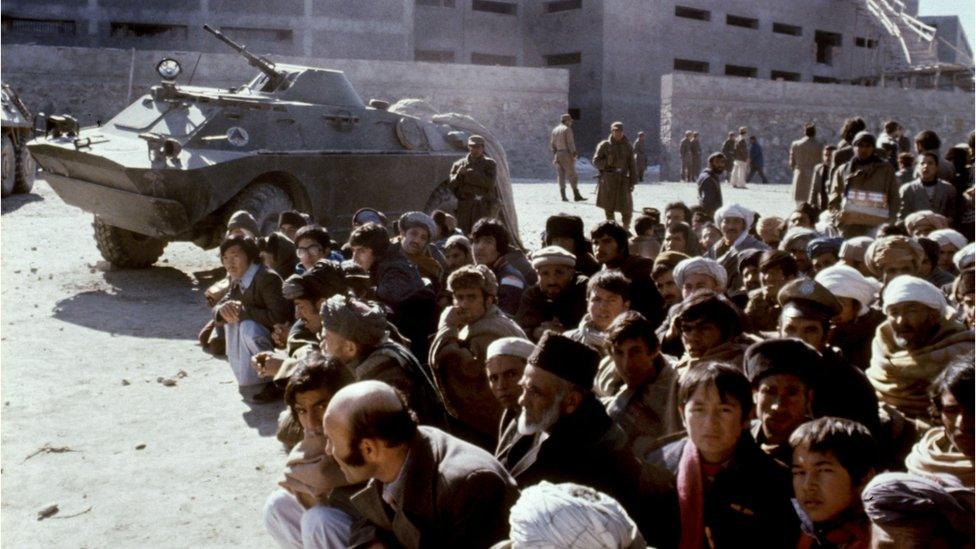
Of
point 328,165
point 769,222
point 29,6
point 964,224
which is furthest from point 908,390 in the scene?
A: point 29,6

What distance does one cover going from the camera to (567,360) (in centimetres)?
357

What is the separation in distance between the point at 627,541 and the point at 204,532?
2881mm

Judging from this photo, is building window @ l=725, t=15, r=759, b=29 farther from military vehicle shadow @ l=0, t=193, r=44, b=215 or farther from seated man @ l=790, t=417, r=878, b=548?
seated man @ l=790, t=417, r=878, b=548

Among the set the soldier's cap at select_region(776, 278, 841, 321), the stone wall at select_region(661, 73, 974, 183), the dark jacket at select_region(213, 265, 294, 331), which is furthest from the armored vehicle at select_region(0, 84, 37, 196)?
the stone wall at select_region(661, 73, 974, 183)

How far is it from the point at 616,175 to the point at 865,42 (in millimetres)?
27358

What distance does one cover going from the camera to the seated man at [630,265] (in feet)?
19.4

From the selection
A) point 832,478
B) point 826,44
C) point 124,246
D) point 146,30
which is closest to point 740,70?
point 826,44

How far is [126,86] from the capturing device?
23750 mm

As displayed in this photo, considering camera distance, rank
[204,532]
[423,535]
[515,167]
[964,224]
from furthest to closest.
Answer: [515,167] → [964,224] → [204,532] → [423,535]

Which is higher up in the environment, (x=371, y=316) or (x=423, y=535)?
(x=371, y=316)

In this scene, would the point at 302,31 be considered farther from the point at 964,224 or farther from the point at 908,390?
the point at 908,390

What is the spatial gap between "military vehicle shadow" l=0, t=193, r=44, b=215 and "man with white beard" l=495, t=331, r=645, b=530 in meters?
13.7

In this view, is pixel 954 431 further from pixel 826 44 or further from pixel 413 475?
pixel 826 44

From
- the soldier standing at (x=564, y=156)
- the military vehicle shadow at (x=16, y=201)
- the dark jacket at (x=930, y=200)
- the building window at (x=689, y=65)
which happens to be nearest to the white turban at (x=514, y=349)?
the dark jacket at (x=930, y=200)
